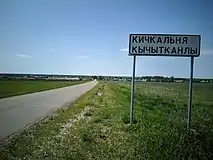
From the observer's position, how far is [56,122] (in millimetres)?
10344

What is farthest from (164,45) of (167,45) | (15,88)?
(15,88)

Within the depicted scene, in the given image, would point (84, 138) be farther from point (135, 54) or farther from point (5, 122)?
point (5, 122)

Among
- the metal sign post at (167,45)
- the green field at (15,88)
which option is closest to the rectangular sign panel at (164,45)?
the metal sign post at (167,45)

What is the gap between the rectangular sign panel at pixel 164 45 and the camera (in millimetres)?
8321

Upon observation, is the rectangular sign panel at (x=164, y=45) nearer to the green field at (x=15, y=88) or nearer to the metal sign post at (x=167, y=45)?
the metal sign post at (x=167, y=45)

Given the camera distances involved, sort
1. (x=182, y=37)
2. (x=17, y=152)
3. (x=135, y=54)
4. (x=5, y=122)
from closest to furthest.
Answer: (x=17, y=152), (x=182, y=37), (x=135, y=54), (x=5, y=122)

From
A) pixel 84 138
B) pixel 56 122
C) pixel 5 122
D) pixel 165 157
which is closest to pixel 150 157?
pixel 165 157

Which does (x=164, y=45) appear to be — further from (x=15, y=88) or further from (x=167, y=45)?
(x=15, y=88)

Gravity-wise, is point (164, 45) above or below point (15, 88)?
above

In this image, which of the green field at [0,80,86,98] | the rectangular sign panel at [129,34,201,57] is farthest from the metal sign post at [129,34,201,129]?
the green field at [0,80,86,98]

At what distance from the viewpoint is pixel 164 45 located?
8.61 metres

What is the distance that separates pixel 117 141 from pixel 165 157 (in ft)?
5.77

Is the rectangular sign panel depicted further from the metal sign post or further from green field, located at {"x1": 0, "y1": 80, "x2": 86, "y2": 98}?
green field, located at {"x1": 0, "y1": 80, "x2": 86, "y2": 98}

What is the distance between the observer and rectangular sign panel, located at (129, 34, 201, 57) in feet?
27.3
